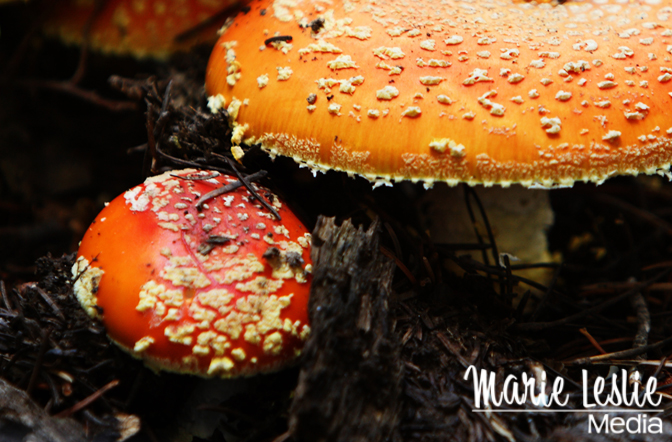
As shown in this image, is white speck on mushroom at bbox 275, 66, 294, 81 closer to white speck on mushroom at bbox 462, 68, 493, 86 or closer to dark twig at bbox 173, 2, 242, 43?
white speck on mushroom at bbox 462, 68, 493, 86

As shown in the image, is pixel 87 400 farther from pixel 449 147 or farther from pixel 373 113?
pixel 449 147

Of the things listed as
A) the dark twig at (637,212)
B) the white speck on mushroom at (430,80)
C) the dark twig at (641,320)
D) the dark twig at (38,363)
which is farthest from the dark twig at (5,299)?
the dark twig at (637,212)

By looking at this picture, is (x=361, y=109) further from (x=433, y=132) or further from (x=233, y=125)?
(x=233, y=125)

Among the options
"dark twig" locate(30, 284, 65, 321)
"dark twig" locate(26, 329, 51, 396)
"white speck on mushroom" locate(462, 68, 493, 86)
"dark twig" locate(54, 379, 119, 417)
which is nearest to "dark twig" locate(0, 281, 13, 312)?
"dark twig" locate(30, 284, 65, 321)

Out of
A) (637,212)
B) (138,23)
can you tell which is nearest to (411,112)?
(138,23)

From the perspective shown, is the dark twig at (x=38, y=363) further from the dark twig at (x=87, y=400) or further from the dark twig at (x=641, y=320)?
the dark twig at (x=641, y=320)

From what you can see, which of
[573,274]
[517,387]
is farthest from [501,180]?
[573,274]

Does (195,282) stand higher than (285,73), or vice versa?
(285,73)
